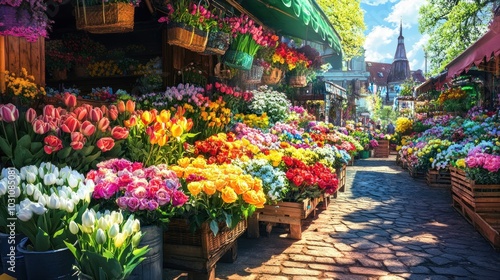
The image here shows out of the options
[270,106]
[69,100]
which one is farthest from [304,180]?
[270,106]

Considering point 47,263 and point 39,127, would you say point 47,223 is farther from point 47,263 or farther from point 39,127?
point 39,127

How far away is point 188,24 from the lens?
4711mm

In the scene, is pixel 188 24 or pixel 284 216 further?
pixel 284 216

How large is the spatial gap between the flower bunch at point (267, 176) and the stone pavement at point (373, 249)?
30.0 inches

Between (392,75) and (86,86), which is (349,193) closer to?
(86,86)

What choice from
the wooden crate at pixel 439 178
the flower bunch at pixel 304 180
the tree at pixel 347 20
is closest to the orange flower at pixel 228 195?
the flower bunch at pixel 304 180

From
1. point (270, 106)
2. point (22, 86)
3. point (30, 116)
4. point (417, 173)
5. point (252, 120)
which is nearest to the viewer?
point (30, 116)

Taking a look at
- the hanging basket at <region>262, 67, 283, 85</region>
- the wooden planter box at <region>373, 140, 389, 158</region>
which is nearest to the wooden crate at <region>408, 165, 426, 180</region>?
the hanging basket at <region>262, 67, 283, 85</region>

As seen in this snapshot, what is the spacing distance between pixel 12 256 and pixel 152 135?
5.62 ft

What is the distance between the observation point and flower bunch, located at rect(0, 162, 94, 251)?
7.08 feet

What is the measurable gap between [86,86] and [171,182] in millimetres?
6281

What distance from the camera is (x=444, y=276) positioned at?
4.07 m

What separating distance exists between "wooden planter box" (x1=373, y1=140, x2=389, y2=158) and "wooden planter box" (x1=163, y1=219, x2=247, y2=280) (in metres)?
19.6

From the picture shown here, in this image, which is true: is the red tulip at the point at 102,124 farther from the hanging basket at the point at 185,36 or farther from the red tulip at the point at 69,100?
the hanging basket at the point at 185,36
